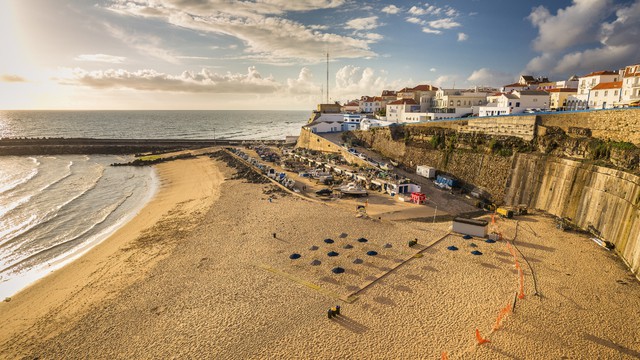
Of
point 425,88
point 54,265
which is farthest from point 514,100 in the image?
point 54,265

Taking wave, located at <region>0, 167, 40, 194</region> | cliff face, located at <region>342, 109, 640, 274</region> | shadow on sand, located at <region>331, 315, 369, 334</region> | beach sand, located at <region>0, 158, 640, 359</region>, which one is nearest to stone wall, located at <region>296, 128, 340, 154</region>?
cliff face, located at <region>342, 109, 640, 274</region>

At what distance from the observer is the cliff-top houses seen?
4828cm

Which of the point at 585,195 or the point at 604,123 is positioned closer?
the point at 585,195

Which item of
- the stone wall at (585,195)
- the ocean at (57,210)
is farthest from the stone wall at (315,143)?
the stone wall at (585,195)

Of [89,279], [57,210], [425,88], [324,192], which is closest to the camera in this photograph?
[89,279]

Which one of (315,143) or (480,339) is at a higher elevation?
(315,143)

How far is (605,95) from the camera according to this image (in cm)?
4934

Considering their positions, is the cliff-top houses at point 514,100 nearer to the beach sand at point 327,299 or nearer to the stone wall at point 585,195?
the stone wall at point 585,195

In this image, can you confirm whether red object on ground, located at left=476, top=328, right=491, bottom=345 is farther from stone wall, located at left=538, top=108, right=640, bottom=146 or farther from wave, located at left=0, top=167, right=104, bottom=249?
wave, located at left=0, top=167, right=104, bottom=249

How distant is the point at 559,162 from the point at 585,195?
5.26 metres

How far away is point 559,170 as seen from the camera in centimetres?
3322

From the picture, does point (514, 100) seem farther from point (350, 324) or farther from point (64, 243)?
point (64, 243)

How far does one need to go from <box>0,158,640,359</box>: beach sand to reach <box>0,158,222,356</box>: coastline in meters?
0.13

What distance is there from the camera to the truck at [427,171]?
1857 inches
